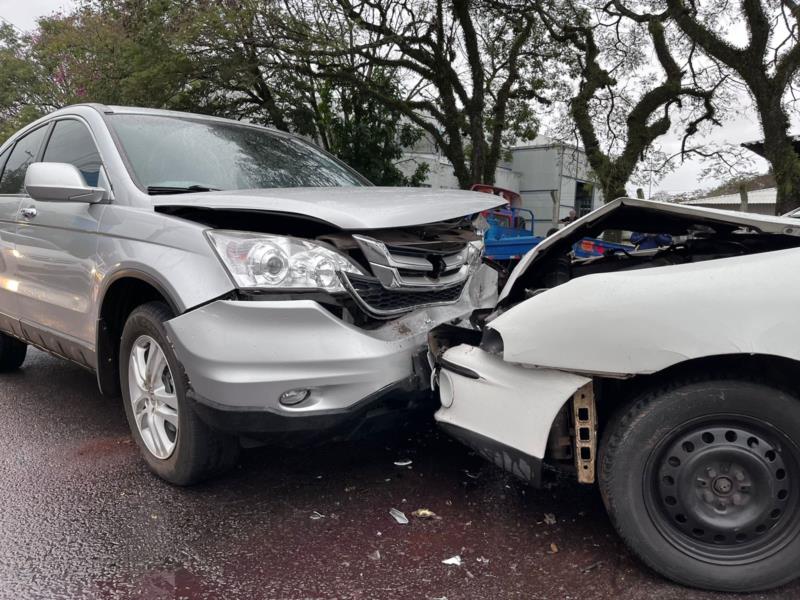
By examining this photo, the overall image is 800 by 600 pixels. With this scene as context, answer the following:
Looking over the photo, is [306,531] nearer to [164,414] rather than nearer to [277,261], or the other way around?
[164,414]

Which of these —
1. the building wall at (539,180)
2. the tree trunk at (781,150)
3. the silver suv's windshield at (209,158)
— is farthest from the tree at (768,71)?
the building wall at (539,180)

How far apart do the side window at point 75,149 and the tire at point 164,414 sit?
984mm

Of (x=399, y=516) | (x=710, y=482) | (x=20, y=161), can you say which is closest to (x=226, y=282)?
(x=399, y=516)

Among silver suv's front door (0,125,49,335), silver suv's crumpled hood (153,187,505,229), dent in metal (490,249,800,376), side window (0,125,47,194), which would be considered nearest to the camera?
dent in metal (490,249,800,376)

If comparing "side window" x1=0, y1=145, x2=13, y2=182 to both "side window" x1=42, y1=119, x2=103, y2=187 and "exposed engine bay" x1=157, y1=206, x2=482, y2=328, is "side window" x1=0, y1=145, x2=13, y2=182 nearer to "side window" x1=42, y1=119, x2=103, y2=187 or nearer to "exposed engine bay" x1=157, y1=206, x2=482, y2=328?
"side window" x1=42, y1=119, x2=103, y2=187

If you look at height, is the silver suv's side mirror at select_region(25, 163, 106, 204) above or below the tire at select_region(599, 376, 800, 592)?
above

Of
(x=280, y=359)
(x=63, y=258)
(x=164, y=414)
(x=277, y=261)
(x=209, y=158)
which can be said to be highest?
(x=209, y=158)

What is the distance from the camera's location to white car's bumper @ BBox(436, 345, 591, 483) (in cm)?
221

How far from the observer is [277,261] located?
2.49 meters

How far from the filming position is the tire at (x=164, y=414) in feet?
8.87

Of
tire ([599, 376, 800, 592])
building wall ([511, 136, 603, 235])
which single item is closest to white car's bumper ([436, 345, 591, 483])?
tire ([599, 376, 800, 592])

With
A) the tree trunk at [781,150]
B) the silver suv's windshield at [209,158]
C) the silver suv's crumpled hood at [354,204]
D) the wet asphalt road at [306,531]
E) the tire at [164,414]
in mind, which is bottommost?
the wet asphalt road at [306,531]

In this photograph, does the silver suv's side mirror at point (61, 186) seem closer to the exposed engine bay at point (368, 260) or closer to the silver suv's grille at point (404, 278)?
the exposed engine bay at point (368, 260)

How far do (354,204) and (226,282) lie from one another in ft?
2.16
